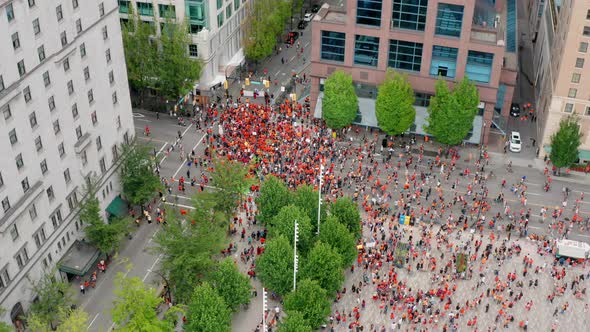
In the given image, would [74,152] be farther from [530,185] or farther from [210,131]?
[530,185]

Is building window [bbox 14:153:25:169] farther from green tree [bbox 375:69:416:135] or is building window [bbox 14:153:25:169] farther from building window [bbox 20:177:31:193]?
green tree [bbox 375:69:416:135]

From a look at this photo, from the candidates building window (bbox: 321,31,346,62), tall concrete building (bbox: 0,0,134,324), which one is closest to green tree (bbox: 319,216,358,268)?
tall concrete building (bbox: 0,0,134,324)

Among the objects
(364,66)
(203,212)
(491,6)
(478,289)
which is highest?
(491,6)

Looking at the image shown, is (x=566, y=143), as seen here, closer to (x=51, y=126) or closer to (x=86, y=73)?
(x=86, y=73)

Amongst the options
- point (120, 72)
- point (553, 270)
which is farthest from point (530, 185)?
point (120, 72)

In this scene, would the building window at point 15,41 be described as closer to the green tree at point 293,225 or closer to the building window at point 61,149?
the building window at point 61,149

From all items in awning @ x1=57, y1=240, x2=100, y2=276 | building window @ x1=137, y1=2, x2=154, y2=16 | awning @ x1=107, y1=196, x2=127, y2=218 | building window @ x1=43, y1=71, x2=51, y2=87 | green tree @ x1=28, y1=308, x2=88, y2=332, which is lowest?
awning @ x1=57, y1=240, x2=100, y2=276

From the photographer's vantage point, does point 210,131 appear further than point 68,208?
Yes

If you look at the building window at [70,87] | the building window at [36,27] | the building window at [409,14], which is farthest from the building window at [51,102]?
the building window at [409,14]
